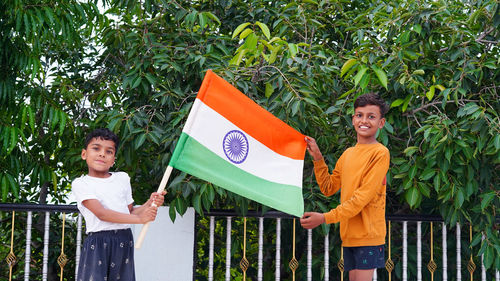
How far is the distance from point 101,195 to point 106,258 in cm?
32

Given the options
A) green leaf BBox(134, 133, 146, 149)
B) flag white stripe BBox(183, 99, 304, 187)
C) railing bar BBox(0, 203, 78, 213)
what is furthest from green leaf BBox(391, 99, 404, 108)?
railing bar BBox(0, 203, 78, 213)

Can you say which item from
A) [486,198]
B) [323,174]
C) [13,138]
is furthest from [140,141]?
[486,198]

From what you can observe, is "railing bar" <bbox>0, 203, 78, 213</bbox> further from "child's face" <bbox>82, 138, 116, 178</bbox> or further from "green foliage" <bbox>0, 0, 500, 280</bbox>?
"child's face" <bbox>82, 138, 116, 178</bbox>

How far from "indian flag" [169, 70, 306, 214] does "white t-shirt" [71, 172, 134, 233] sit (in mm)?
430

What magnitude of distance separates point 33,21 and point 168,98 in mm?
1006

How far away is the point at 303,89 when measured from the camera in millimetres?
3742

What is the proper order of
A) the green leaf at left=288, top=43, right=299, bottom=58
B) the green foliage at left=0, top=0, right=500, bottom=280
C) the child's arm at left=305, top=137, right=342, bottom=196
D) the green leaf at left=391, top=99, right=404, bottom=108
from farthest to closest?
the green leaf at left=391, top=99, right=404, bottom=108 < the green foliage at left=0, top=0, right=500, bottom=280 < the green leaf at left=288, top=43, right=299, bottom=58 < the child's arm at left=305, top=137, right=342, bottom=196

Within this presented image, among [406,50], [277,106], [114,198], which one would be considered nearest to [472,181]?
[406,50]

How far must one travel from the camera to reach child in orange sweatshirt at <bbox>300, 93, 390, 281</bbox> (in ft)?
10.4

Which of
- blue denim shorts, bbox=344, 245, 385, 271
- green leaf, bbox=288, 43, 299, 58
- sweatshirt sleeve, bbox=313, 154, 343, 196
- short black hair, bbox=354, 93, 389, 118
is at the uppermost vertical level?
green leaf, bbox=288, 43, 299, 58

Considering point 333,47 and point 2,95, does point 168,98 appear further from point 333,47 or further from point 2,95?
point 333,47

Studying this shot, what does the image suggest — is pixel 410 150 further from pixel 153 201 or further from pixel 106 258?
pixel 106 258

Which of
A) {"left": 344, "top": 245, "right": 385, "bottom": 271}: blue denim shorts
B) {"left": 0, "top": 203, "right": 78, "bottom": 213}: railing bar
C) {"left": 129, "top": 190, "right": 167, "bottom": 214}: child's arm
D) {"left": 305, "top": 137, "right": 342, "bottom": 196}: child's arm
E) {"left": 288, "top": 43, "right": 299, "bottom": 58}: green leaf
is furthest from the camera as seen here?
{"left": 0, "top": 203, "right": 78, "bottom": 213}: railing bar

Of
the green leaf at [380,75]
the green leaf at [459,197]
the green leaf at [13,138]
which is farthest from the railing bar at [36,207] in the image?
the green leaf at [459,197]
